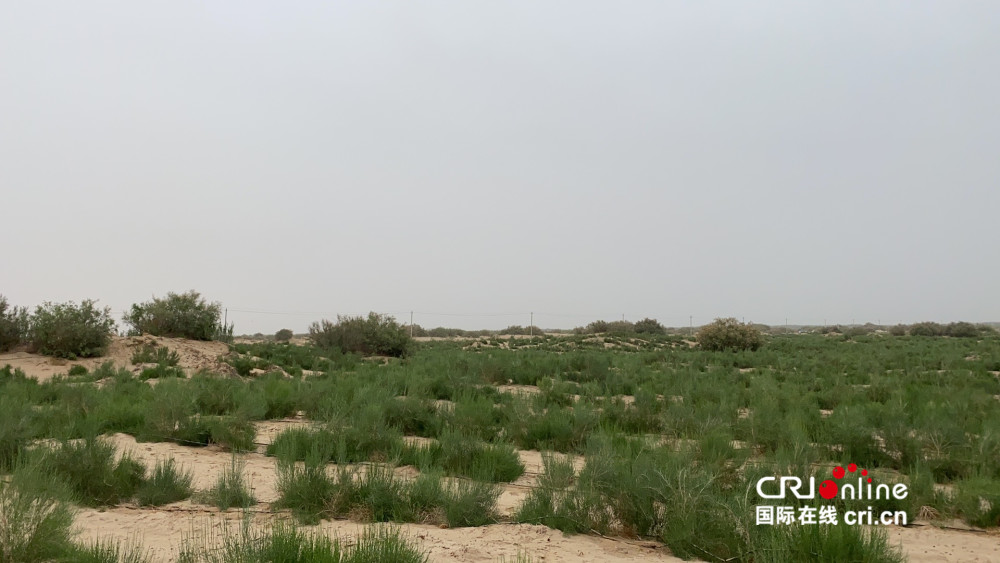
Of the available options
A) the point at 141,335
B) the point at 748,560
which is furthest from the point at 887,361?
the point at 141,335

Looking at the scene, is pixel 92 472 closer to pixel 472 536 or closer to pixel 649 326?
pixel 472 536

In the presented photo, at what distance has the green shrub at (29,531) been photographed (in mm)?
4180

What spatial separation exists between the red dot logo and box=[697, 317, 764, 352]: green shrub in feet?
104

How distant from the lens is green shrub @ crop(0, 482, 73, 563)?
→ 13.7 feet

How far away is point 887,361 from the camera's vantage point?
2406cm

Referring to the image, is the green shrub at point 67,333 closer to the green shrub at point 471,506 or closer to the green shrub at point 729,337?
the green shrub at point 471,506

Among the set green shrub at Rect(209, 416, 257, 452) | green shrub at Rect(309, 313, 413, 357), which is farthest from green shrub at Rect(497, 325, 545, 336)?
green shrub at Rect(209, 416, 257, 452)

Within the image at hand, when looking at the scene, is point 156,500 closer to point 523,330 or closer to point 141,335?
point 141,335

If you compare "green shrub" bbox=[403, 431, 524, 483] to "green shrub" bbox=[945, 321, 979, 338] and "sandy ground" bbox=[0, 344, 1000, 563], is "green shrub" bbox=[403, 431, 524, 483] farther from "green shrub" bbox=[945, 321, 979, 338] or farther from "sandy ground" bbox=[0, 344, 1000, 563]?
"green shrub" bbox=[945, 321, 979, 338]

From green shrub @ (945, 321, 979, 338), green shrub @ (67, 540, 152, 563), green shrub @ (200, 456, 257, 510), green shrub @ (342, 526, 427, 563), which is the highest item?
green shrub @ (945, 321, 979, 338)

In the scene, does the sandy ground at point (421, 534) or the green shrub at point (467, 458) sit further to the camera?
the green shrub at point (467, 458)

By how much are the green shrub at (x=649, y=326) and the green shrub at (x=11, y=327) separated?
51.3 meters

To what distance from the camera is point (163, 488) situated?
622 centimetres

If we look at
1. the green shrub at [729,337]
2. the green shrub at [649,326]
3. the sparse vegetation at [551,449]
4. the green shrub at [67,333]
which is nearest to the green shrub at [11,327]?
the green shrub at [67,333]
